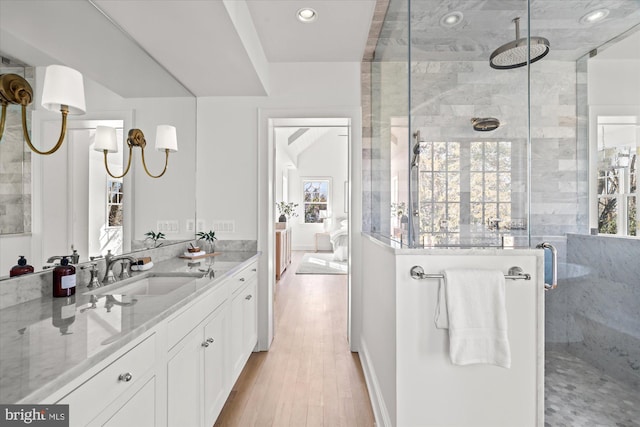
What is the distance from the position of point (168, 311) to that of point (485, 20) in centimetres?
193

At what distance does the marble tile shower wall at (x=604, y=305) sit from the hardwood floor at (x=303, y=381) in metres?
1.47

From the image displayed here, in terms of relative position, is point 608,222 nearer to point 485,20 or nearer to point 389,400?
point 485,20

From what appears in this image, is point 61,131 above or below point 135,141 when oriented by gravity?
below

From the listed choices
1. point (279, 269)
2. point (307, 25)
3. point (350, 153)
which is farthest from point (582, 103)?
point (279, 269)

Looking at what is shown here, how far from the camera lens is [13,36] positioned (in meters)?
1.14

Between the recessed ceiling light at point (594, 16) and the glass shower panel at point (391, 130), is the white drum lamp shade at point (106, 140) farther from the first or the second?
the recessed ceiling light at point (594, 16)

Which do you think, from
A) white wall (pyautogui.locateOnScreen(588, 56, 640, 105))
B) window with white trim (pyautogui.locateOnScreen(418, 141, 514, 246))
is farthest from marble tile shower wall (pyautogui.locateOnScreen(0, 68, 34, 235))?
white wall (pyautogui.locateOnScreen(588, 56, 640, 105))

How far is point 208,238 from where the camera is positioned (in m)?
2.69

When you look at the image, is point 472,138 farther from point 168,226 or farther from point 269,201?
point 168,226

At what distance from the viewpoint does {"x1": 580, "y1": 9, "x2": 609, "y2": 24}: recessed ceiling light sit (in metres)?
1.86

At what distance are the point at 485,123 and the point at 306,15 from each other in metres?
1.50

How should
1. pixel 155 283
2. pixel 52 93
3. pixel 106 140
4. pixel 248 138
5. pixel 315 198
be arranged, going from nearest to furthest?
pixel 52 93 < pixel 106 140 < pixel 155 283 < pixel 248 138 < pixel 315 198

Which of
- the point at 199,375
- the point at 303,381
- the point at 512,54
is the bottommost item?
the point at 303,381

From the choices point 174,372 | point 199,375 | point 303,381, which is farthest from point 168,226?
point 303,381
